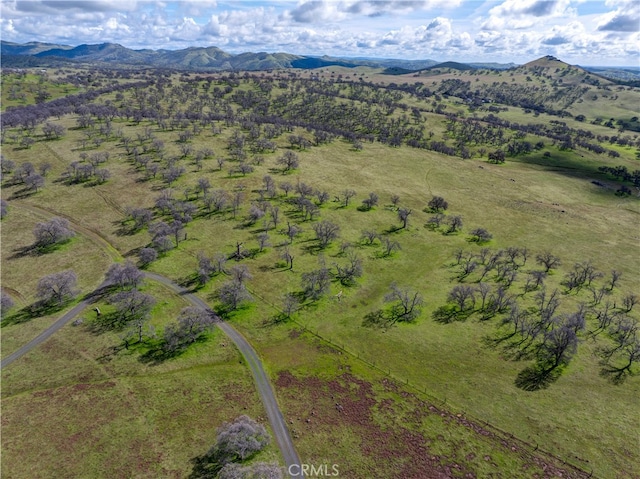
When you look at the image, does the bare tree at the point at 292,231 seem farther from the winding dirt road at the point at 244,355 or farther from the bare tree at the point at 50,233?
the bare tree at the point at 50,233

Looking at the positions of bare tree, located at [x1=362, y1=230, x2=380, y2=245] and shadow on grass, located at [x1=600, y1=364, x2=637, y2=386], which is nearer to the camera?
shadow on grass, located at [x1=600, y1=364, x2=637, y2=386]

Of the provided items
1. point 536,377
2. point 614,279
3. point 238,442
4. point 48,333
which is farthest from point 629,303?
point 48,333

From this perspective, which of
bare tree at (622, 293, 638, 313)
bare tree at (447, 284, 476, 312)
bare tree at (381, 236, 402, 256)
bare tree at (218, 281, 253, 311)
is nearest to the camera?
bare tree at (218, 281, 253, 311)

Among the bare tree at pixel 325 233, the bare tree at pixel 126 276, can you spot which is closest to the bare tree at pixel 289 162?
the bare tree at pixel 325 233

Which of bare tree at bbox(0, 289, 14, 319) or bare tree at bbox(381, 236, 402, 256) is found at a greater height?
bare tree at bbox(381, 236, 402, 256)

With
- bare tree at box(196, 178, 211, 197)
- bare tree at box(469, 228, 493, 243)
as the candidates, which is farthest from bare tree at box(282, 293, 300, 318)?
bare tree at box(196, 178, 211, 197)

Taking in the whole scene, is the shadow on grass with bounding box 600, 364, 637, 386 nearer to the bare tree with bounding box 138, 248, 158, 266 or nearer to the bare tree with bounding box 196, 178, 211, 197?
the bare tree with bounding box 138, 248, 158, 266

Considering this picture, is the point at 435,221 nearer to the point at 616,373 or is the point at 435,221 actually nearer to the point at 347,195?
the point at 347,195
